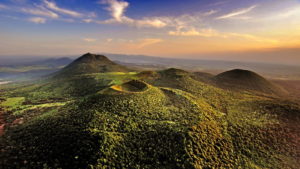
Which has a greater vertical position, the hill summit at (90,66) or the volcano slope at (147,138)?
the hill summit at (90,66)

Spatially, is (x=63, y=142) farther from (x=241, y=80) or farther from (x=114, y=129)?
(x=241, y=80)

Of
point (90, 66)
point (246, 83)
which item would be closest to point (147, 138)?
point (246, 83)

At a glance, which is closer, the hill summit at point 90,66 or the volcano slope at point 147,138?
the volcano slope at point 147,138

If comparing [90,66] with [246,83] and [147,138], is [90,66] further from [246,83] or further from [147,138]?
[246,83]

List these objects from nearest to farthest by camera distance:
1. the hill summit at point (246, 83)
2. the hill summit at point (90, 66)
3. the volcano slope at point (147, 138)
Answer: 1. the volcano slope at point (147, 138)
2. the hill summit at point (246, 83)
3. the hill summit at point (90, 66)

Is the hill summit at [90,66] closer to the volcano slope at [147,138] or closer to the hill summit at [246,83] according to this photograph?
the hill summit at [246,83]

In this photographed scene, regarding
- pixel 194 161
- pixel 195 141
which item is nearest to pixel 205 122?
pixel 195 141

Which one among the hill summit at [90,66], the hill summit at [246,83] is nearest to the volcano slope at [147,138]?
Result: the hill summit at [246,83]
